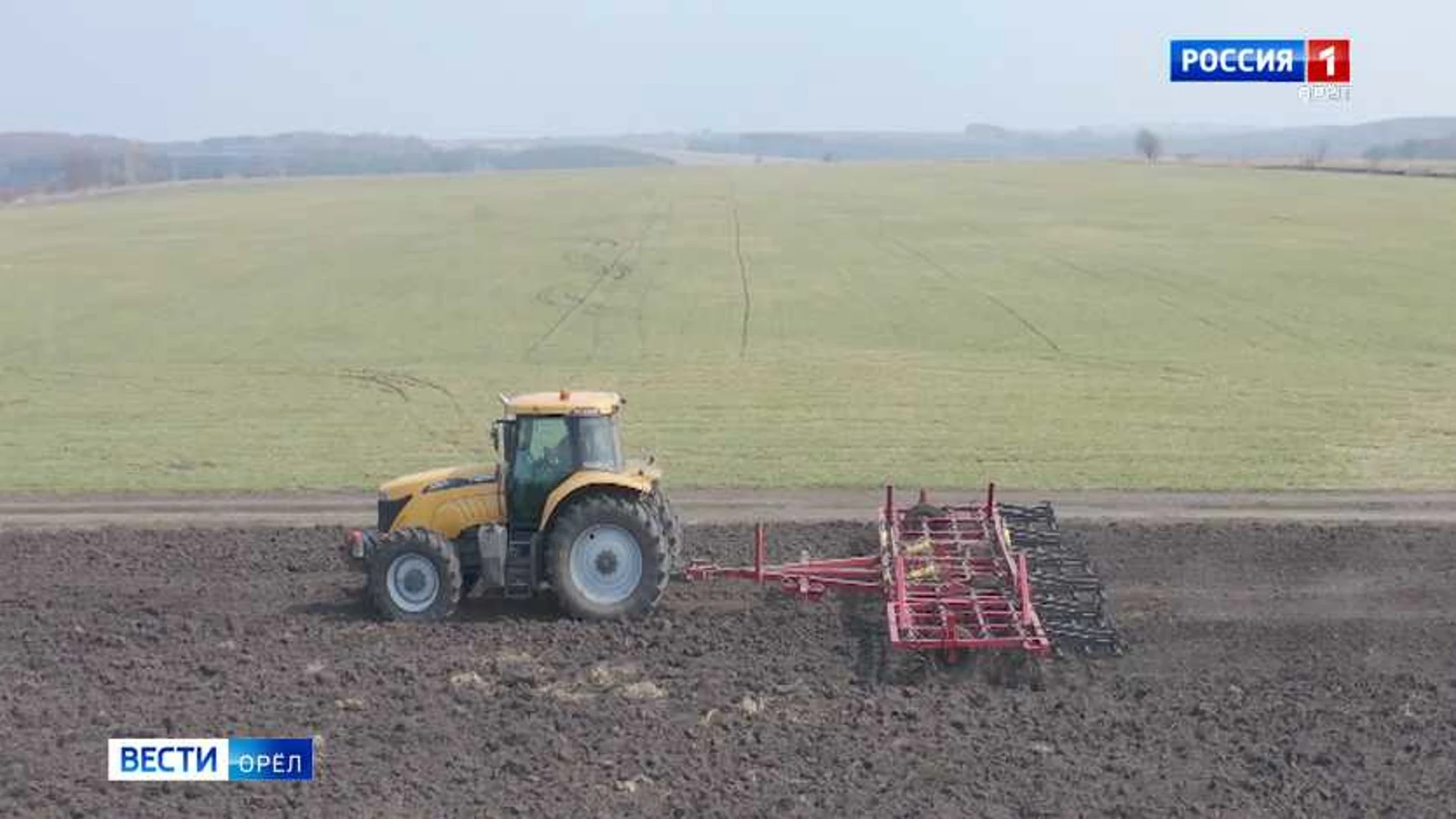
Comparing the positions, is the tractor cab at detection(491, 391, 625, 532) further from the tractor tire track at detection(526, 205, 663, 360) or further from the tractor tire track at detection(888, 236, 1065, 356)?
the tractor tire track at detection(888, 236, 1065, 356)

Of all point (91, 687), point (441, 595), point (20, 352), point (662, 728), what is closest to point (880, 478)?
point (441, 595)

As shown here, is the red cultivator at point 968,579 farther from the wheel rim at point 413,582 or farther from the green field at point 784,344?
the green field at point 784,344

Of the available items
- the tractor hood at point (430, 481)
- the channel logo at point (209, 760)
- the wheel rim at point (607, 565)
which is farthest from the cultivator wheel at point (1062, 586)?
the channel logo at point (209, 760)

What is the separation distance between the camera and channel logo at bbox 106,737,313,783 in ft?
33.3

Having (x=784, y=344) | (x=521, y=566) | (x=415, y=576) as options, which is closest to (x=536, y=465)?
(x=521, y=566)

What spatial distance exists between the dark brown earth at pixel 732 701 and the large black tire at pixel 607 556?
255 millimetres

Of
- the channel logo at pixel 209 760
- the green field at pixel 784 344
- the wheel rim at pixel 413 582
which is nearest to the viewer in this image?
the channel logo at pixel 209 760

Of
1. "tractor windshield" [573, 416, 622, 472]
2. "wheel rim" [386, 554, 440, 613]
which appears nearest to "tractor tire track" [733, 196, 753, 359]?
"tractor windshield" [573, 416, 622, 472]

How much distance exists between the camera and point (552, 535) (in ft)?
42.6

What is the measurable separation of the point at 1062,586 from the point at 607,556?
408cm

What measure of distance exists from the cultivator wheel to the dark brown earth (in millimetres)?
252

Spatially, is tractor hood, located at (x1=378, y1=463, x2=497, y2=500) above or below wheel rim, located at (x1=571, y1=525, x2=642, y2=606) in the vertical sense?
above

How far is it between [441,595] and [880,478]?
8.09m

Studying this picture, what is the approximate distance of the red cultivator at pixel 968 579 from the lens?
1191 cm
